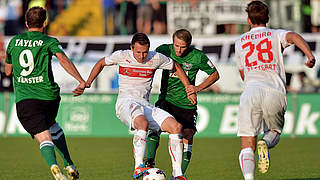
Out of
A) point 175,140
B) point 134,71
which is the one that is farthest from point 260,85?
point 134,71

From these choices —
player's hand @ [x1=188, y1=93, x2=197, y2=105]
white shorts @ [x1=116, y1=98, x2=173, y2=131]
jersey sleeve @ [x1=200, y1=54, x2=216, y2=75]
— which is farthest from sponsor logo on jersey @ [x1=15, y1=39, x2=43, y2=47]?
jersey sleeve @ [x1=200, y1=54, x2=216, y2=75]

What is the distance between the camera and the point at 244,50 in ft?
27.9

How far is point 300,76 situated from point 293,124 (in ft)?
29.4

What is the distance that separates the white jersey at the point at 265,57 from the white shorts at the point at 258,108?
0.30 ft

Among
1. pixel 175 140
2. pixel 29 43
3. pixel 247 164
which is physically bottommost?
pixel 247 164

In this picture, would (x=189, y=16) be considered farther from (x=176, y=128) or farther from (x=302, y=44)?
(x=302, y=44)

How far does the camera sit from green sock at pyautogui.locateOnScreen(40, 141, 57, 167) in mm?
9000

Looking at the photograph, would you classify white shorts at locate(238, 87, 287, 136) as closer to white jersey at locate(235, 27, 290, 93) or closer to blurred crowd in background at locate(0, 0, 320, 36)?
white jersey at locate(235, 27, 290, 93)

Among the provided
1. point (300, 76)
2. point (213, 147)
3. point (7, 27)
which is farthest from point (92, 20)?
point (213, 147)

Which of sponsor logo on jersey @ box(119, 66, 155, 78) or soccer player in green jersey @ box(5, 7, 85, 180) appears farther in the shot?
sponsor logo on jersey @ box(119, 66, 155, 78)

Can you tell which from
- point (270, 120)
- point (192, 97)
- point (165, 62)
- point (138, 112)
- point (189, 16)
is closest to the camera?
point (270, 120)

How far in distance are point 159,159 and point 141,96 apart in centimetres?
510

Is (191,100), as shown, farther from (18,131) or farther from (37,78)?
(18,131)

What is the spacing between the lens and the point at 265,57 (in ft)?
27.5
